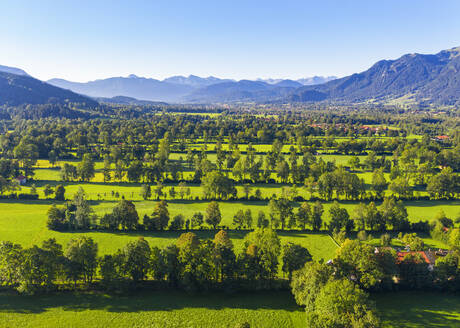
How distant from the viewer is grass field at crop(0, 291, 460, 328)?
3584 centimetres

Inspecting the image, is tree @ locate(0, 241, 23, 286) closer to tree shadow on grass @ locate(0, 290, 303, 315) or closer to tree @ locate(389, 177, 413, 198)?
tree shadow on grass @ locate(0, 290, 303, 315)

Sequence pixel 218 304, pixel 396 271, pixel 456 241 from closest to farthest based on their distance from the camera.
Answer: pixel 218 304 → pixel 396 271 → pixel 456 241

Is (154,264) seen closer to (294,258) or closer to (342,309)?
(294,258)

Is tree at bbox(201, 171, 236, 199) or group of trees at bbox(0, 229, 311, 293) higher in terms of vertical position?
tree at bbox(201, 171, 236, 199)

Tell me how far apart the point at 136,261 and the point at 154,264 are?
111 inches

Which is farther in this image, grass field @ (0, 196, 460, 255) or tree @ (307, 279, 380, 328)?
grass field @ (0, 196, 460, 255)

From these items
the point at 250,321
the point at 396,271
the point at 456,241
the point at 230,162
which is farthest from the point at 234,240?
the point at 230,162

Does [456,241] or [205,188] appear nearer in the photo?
[456,241]

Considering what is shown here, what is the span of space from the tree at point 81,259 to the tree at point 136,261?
5077 mm

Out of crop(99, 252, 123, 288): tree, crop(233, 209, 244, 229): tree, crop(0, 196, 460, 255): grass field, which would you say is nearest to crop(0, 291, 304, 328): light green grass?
crop(99, 252, 123, 288): tree

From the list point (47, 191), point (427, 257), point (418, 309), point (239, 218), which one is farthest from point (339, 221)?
point (47, 191)

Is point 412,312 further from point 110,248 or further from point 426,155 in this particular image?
point 426,155

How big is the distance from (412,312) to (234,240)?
31.7 meters

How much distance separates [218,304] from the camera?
3944cm
